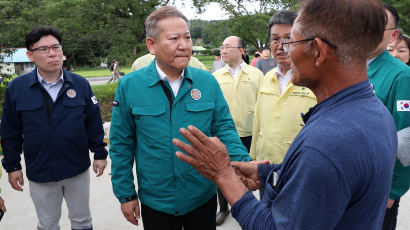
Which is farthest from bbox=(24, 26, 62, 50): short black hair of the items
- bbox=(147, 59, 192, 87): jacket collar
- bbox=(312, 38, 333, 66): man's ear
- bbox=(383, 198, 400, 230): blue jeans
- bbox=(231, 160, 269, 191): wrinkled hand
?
bbox=(383, 198, 400, 230): blue jeans

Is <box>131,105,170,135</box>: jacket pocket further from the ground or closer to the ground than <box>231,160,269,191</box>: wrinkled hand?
further from the ground

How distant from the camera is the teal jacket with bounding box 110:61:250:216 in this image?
2.05 m

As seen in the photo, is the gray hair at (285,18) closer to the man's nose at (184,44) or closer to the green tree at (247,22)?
the man's nose at (184,44)

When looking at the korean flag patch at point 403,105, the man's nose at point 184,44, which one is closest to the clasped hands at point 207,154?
the man's nose at point 184,44

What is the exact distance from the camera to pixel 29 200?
4355mm

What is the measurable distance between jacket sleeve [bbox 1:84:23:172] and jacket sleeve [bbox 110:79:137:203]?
1256mm

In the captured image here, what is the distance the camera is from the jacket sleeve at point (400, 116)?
6.71 ft

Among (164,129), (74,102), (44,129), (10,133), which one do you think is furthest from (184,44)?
(10,133)

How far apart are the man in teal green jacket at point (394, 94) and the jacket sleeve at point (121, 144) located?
1.78 m

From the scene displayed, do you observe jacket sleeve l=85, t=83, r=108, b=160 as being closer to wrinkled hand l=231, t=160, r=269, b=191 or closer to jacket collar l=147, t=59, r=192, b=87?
jacket collar l=147, t=59, r=192, b=87

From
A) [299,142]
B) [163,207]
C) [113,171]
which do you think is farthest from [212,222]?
[299,142]

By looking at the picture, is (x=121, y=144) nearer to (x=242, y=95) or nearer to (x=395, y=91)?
(x=395, y=91)

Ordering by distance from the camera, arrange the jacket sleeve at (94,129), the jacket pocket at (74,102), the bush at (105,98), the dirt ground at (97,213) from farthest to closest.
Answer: the bush at (105,98), the dirt ground at (97,213), the jacket sleeve at (94,129), the jacket pocket at (74,102)

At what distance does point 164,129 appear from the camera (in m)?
2.04
